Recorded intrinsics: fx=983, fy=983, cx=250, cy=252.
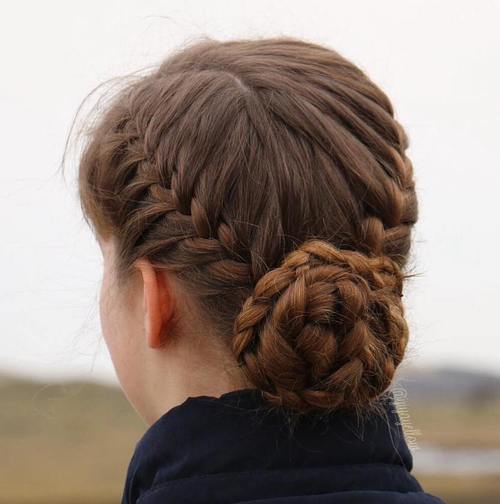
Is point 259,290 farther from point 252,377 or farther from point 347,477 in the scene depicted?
point 347,477

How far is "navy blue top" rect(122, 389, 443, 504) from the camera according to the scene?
1246 millimetres

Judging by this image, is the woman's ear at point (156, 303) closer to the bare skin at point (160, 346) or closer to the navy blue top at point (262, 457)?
the bare skin at point (160, 346)

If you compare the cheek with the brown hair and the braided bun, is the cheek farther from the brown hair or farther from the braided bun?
the braided bun

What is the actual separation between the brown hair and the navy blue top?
0.11 feet

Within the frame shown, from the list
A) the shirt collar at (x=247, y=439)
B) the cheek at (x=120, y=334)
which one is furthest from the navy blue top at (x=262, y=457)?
the cheek at (x=120, y=334)

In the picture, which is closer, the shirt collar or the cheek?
the shirt collar

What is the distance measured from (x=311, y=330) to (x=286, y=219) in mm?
147

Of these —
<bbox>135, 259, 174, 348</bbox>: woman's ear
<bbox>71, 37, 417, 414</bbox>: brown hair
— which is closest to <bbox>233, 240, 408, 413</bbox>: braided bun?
<bbox>71, 37, 417, 414</bbox>: brown hair

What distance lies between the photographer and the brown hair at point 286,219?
126cm

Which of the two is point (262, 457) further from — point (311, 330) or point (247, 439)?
point (311, 330)

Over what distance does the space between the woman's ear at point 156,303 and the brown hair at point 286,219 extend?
0.06ft

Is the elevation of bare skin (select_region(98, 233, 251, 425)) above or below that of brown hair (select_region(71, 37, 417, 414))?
below

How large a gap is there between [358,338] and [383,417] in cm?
14

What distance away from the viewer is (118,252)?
1415 millimetres
